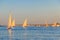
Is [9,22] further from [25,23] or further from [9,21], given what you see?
[25,23]

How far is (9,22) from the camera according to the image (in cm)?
14175

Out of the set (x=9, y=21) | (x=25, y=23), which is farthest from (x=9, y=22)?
(x=25, y=23)

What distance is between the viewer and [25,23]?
19650 cm

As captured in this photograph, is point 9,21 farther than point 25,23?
No

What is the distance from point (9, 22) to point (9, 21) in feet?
2.41

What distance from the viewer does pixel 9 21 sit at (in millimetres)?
141375

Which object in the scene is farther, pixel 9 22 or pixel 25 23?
pixel 25 23

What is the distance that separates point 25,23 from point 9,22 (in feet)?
182

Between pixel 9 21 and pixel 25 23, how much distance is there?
5588 cm
